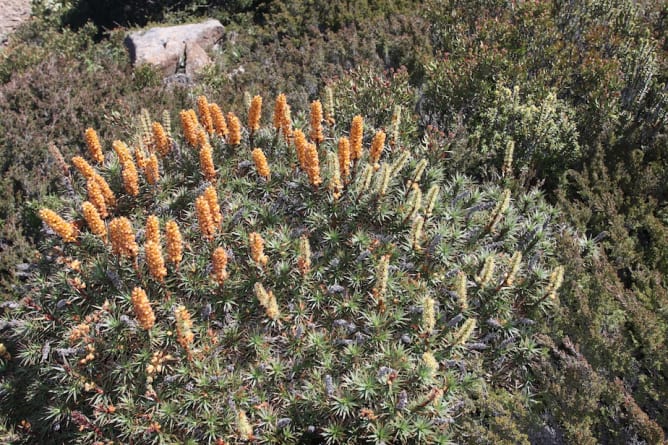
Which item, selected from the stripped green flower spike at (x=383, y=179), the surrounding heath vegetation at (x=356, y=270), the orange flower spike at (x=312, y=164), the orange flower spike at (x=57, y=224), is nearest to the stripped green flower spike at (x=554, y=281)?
the surrounding heath vegetation at (x=356, y=270)

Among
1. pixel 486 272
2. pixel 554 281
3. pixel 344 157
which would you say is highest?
pixel 344 157

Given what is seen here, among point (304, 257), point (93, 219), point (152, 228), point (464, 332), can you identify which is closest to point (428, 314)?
point (464, 332)

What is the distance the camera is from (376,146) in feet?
16.8

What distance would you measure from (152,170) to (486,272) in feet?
11.1

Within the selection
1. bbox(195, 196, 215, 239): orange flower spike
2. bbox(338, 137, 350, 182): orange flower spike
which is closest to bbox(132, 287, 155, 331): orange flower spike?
bbox(195, 196, 215, 239): orange flower spike

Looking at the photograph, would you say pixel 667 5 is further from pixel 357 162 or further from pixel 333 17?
pixel 357 162

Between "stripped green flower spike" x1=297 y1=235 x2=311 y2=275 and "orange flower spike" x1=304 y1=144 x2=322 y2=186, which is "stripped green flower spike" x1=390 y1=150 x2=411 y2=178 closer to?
"orange flower spike" x1=304 y1=144 x2=322 y2=186

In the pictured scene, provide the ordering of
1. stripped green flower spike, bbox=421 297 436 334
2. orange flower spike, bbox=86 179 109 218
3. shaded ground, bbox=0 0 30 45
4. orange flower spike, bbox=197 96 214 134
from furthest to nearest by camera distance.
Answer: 1. shaded ground, bbox=0 0 30 45
2. orange flower spike, bbox=197 96 214 134
3. orange flower spike, bbox=86 179 109 218
4. stripped green flower spike, bbox=421 297 436 334

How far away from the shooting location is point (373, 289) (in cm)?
451

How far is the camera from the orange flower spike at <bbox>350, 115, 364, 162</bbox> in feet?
15.8

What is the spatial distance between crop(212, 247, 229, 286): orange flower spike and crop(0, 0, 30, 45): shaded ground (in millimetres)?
12106

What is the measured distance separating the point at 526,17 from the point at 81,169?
712 cm

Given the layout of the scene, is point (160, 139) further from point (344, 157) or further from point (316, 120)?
point (344, 157)

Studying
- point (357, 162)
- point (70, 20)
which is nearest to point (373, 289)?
point (357, 162)
